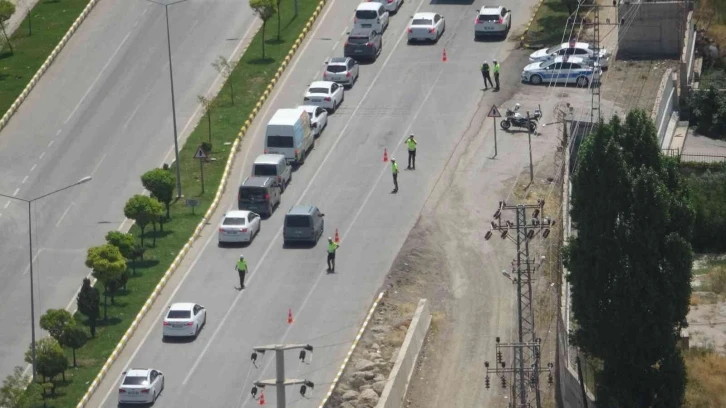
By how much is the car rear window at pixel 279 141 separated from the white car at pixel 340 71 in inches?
360

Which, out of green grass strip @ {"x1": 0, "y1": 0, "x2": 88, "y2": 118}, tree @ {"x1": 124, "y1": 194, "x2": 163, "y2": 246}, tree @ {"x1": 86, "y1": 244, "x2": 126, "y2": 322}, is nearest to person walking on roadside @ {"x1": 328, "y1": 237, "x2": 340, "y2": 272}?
tree @ {"x1": 124, "y1": 194, "x2": 163, "y2": 246}

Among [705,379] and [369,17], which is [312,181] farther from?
[705,379]

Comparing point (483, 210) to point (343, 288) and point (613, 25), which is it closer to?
point (343, 288)

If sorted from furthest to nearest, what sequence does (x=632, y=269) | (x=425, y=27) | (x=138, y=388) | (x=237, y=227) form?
(x=425, y=27) < (x=237, y=227) < (x=138, y=388) < (x=632, y=269)

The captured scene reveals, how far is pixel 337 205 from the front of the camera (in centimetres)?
8144

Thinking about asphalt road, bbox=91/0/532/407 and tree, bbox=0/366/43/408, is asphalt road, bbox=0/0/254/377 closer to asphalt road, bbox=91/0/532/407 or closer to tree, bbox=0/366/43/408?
tree, bbox=0/366/43/408

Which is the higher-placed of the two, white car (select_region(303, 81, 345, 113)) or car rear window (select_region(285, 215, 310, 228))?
white car (select_region(303, 81, 345, 113))

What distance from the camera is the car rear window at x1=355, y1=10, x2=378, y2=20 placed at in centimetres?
9738

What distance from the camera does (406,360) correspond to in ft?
226

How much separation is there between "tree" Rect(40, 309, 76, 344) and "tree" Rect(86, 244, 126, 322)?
10.6 feet

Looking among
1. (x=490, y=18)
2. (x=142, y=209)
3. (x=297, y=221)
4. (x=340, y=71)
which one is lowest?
(x=297, y=221)

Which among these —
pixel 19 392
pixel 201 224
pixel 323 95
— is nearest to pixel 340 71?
pixel 323 95

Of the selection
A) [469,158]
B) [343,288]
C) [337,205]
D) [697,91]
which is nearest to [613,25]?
[697,91]

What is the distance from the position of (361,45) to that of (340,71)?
11.1 ft
